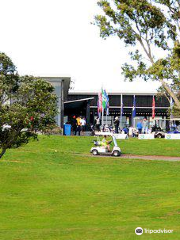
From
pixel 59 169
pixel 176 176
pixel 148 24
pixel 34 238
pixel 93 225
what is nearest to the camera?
pixel 34 238

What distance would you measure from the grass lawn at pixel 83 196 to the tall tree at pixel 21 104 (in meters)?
2.52

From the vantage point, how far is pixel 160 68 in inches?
942

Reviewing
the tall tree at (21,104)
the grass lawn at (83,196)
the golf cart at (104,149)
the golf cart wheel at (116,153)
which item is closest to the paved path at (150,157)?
the golf cart wheel at (116,153)

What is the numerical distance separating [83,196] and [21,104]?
4.14 metres

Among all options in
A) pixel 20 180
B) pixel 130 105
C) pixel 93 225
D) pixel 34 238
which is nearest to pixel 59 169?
Result: pixel 20 180

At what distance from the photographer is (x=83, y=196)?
67.2ft

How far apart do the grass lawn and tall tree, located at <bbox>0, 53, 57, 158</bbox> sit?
252 cm

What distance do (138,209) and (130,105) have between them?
57.5 m

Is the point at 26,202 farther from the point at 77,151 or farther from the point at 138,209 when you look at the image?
the point at 77,151

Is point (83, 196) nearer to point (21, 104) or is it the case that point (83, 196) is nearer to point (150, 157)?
point (21, 104)

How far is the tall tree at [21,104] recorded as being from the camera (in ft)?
60.5
